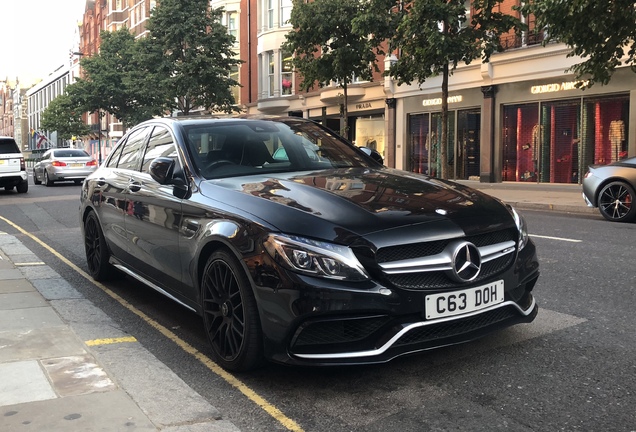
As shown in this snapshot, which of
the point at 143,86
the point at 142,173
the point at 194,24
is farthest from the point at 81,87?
the point at 142,173

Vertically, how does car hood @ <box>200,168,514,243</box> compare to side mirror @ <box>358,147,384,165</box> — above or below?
below

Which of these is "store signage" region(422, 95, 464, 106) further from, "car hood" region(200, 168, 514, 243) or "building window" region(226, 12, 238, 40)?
"car hood" region(200, 168, 514, 243)

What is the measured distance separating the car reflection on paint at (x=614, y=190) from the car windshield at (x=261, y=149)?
8204mm

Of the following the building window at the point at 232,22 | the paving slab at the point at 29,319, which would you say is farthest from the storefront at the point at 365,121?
the paving slab at the point at 29,319

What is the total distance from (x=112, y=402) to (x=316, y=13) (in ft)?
71.9

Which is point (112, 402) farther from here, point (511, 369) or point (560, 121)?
point (560, 121)

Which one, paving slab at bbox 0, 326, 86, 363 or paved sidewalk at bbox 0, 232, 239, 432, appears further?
paving slab at bbox 0, 326, 86, 363

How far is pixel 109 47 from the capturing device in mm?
51156

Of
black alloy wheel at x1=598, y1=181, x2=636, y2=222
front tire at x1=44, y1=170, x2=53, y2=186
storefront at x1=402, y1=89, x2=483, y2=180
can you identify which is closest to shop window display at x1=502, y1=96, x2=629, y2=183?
storefront at x1=402, y1=89, x2=483, y2=180

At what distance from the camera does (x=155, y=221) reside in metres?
4.68

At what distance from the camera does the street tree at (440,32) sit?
17.7 meters

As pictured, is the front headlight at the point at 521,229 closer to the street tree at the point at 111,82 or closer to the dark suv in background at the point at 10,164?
the dark suv in background at the point at 10,164

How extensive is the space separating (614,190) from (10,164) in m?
16.8

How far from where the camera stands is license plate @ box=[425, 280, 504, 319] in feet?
10.8
